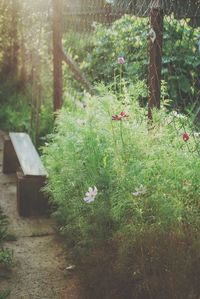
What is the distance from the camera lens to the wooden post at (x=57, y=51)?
20.9ft

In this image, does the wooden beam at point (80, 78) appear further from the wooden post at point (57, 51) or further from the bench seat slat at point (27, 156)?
the bench seat slat at point (27, 156)

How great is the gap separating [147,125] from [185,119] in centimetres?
31

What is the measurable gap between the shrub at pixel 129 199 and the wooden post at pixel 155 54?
0.55ft

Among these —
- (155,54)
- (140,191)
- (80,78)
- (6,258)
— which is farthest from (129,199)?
(80,78)

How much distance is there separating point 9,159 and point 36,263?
8.29 ft

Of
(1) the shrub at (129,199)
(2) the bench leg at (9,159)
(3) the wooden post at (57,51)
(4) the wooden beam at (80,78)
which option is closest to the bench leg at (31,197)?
(1) the shrub at (129,199)

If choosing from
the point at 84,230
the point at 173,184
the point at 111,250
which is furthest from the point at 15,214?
the point at 173,184

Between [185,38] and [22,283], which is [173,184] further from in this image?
[185,38]

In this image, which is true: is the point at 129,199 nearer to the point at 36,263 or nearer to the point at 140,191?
the point at 140,191

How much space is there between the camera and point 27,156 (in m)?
5.91

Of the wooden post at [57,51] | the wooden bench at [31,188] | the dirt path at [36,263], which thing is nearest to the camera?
the dirt path at [36,263]

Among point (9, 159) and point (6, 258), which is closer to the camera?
point (6, 258)

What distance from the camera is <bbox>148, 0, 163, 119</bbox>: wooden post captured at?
13.4ft

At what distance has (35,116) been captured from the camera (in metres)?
7.74
